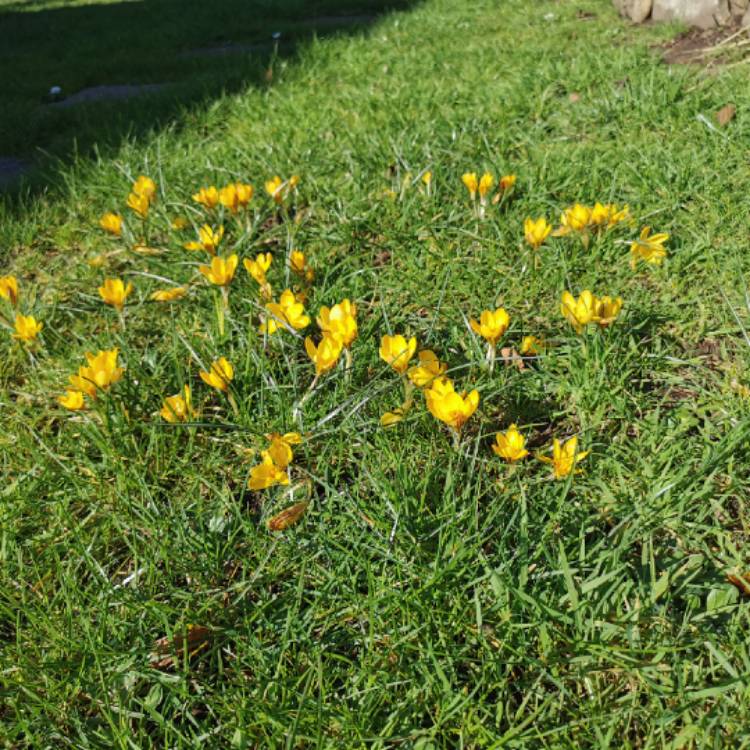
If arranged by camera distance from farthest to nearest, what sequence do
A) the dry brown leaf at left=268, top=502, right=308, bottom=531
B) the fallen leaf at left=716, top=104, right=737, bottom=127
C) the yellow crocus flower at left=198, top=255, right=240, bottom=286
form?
1. the fallen leaf at left=716, top=104, right=737, bottom=127
2. the yellow crocus flower at left=198, top=255, right=240, bottom=286
3. the dry brown leaf at left=268, top=502, right=308, bottom=531

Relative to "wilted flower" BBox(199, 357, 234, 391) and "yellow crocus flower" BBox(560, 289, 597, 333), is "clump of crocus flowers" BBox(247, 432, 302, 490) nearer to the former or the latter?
"wilted flower" BBox(199, 357, 234, 391)

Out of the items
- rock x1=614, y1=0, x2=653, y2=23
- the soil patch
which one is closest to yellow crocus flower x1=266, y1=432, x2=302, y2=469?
the soil patch

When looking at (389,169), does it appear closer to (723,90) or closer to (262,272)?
(262,272)

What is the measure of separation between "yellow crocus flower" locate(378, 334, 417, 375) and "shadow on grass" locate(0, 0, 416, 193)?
2448mm

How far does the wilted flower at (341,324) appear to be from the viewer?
148 centimetres

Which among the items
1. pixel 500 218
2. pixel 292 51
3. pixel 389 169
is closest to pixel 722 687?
pixel 500 218

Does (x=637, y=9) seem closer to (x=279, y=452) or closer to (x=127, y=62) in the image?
(x=127, y=62)

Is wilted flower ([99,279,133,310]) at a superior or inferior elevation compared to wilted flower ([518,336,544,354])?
superior

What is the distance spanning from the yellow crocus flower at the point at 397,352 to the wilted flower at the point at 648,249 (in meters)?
0.90

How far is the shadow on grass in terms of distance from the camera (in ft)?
12.9

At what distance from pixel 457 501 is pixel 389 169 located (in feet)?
6.03

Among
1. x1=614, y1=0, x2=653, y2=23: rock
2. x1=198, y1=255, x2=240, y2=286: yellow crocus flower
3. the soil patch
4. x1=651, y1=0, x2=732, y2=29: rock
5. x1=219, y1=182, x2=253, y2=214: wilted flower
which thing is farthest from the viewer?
the soil patch

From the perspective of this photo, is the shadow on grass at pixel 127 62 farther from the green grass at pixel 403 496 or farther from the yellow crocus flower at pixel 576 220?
the yellow crocus flower at pixel 576 220

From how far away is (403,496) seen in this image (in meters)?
1.27
